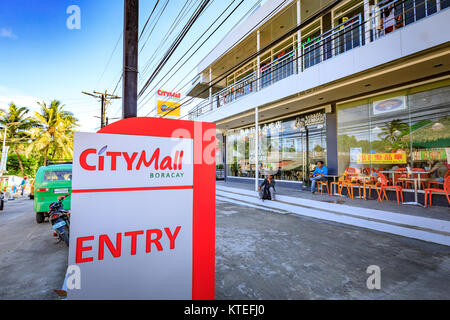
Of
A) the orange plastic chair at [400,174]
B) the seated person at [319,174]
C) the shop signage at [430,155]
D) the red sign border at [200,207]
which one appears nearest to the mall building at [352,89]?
the shop signage at [430,155]

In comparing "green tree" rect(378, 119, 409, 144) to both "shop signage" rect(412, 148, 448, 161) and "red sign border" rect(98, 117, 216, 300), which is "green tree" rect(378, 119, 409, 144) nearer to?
"shop signage" rect(412, 148, 448, 161)

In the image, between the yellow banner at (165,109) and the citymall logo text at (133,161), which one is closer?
the citymall logo text at (133,161)

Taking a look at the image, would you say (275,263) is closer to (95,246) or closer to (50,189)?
(95,246)

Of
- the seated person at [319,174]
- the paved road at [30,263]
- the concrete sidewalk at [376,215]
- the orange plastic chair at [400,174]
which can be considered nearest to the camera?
the paved road at [30,263]

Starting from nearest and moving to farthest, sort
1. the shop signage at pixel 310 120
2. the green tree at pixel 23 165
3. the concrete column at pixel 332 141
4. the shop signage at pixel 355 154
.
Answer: the shop signage at pixel 355 154 < the concrete column at pixel 332 141 < the shop signage at pixel 310 120 < the green tree at pixel 23 165

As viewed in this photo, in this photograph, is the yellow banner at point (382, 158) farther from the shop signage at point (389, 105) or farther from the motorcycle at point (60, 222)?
the motorcycle at point (60, 222)

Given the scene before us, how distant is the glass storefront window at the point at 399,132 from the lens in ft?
20.4

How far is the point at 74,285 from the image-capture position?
1.54m

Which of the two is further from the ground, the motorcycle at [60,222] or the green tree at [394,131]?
the green tree at [394,131]

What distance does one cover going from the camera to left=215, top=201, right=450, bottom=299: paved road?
8.35 ft

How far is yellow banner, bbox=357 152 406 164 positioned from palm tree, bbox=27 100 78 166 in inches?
1075

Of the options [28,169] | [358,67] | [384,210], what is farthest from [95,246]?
[28,169]

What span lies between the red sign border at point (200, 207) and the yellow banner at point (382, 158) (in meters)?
7.67

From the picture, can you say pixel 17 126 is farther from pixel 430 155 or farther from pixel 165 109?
pixel 430 155
